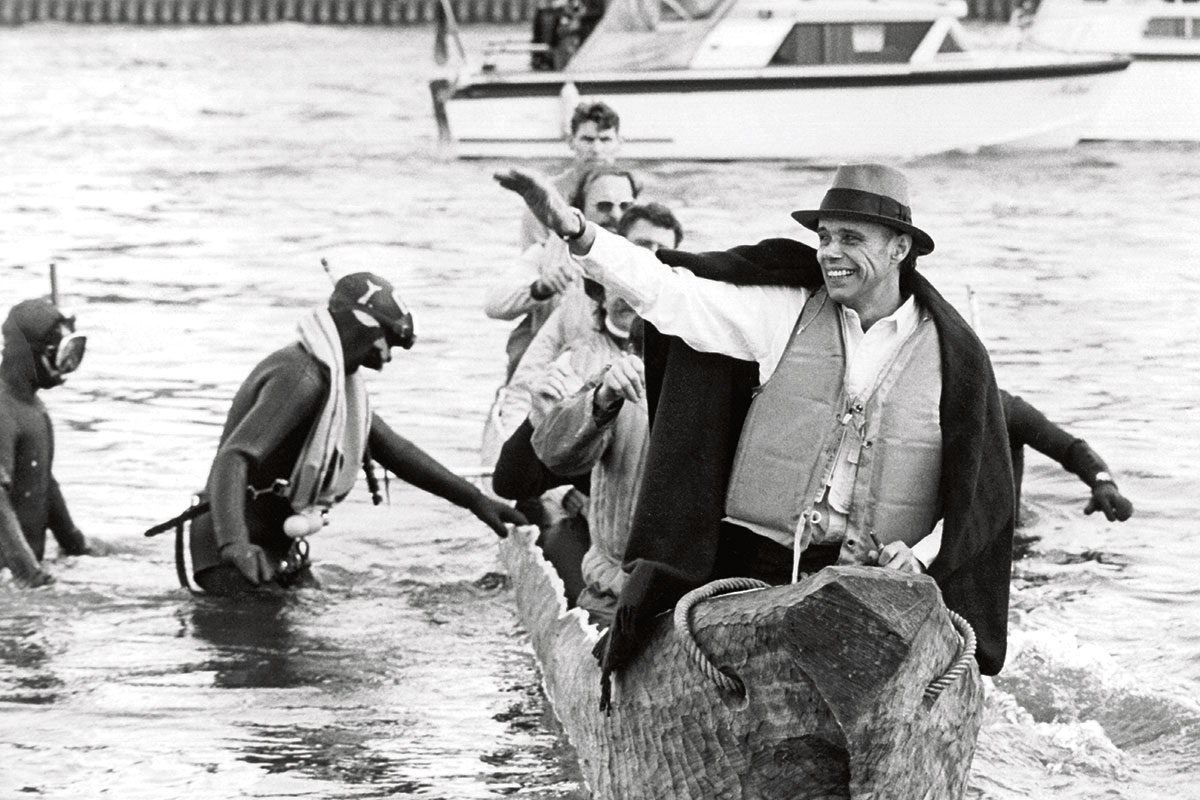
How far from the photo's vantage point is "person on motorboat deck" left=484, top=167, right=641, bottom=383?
869 cm

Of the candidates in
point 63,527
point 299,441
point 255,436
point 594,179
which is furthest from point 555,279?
point 63,527

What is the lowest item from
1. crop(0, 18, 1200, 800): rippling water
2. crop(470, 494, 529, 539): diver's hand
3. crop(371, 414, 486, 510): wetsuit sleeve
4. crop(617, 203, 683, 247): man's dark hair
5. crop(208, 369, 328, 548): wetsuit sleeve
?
crop(0, 18, 1200, 800): rippling water

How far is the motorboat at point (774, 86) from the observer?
22578 mm

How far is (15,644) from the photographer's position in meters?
8.05

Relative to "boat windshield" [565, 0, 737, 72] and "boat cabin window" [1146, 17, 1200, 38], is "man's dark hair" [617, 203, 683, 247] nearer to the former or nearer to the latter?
"boat windshield" [565, 0, 737, 72]

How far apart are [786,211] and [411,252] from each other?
4098 mm

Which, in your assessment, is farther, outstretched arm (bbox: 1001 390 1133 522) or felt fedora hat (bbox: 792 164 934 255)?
outstretched arm (bbox: 1001 390 1133 522)

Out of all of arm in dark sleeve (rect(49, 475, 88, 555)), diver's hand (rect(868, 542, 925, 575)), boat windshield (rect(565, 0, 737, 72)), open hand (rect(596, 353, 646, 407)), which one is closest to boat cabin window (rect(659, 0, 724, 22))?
boat windshield (rect(565, 0, 737, 72))

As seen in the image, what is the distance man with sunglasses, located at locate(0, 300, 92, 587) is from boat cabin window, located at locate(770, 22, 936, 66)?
595 inches

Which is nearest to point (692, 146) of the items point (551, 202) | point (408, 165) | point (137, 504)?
point (408, 165)

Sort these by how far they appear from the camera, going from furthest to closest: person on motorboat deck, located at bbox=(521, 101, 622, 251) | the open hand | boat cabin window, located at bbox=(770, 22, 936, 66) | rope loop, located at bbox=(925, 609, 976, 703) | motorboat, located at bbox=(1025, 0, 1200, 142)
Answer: motorboat, located at bbox=(1025, 0, 1200, 142)
boat cabin window, located at bbox=(770, 22, 936, 66)
person on motorboat deck, located at bbox=(521, 101, 622, 251)
the open hand
rope loop, located at bbox=(925, 609, 976, 703)

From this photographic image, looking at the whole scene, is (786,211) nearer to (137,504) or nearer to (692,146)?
(692,146)

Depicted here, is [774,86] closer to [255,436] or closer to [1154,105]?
[1154,105]

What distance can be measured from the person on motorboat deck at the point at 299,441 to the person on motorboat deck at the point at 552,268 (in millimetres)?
792
